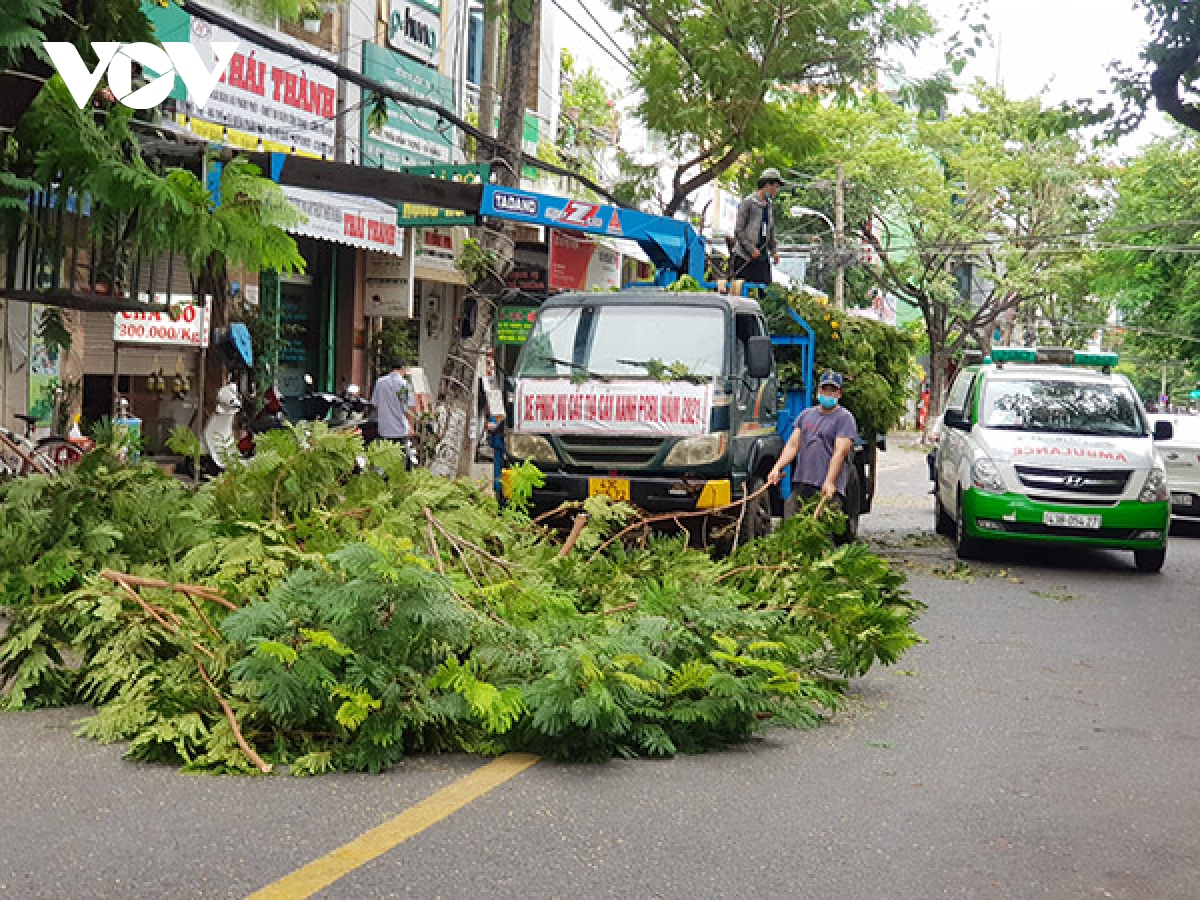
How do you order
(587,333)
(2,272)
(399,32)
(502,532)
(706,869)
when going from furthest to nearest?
(399,32), (587,333), (2,272), (502,532), (706,869)

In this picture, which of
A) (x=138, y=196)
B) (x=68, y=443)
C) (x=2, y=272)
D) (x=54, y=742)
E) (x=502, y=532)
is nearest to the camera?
(x=54, y=742)

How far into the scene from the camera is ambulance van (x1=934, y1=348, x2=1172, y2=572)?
14.0 metres

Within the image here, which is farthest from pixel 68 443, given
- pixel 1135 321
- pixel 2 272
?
pixel 1135 321

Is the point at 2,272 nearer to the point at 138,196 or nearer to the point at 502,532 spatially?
the point at 138,196

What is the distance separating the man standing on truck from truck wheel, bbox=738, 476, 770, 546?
2711 millimetres

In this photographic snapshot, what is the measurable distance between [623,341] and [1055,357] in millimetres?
7511

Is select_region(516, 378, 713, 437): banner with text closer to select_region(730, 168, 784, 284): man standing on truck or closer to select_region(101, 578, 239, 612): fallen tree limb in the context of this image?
select_region(730, 168, 784, 284): man standing on truck

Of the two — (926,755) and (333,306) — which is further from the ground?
(333,306)

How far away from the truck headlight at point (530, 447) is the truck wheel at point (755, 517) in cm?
165

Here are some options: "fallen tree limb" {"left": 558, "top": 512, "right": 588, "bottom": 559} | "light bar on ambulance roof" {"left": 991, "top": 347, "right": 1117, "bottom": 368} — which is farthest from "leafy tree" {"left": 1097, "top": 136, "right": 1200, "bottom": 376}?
"fallen tree limb" {"left": 558, "top": 512, "right": 588, "bottom": 559}

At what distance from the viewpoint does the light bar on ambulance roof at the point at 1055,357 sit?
17656 millimetres

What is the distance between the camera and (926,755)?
668 cm

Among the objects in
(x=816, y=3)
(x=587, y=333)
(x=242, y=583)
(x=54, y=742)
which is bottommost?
(x=54, y=742)

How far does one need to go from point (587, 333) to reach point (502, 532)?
4.74 meters
